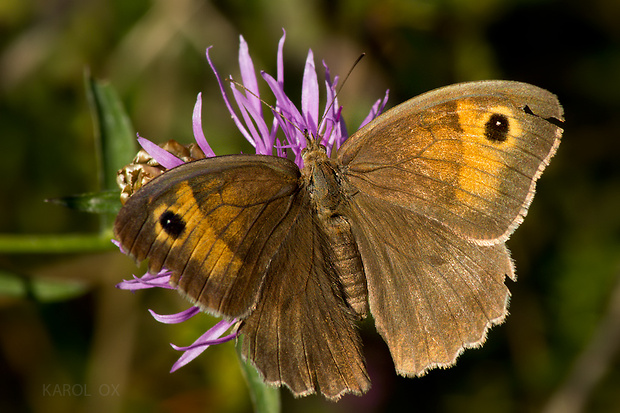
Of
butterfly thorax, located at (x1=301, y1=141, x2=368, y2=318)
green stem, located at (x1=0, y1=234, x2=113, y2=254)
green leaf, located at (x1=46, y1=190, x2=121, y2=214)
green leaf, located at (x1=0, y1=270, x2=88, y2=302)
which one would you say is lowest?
green leaf, located at (x1=0, y1=270, x2=88, y2=302)

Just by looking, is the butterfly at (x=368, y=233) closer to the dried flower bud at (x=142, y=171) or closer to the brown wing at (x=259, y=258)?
the brown wing at (x=259, y=258)

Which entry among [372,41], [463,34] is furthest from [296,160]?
[463,34]

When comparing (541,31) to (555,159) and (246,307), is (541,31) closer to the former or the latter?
(555,159)

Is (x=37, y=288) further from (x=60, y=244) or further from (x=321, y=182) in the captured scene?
(x=321, y=182)

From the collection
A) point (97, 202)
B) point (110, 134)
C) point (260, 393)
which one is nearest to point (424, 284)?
point (260, 393)

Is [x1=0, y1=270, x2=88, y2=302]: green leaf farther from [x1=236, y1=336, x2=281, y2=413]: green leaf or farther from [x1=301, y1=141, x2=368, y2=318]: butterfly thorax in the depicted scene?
[x1=301, y1=141, x2=368, y2=318]: butterfly thorax

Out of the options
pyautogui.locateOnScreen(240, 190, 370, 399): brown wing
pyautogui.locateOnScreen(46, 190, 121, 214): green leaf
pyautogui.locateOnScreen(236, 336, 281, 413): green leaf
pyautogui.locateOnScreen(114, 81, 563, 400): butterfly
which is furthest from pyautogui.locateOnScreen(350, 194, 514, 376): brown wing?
pyautogui.locateOnScreen(46, 190, 121, 214): green leaf
